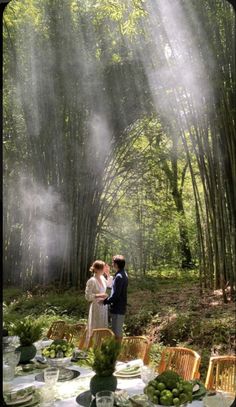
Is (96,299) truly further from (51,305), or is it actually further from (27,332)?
(51,305)

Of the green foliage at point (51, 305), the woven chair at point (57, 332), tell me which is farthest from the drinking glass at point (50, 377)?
the green foliage at point (51, 305)

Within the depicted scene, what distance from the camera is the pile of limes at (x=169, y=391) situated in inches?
44.9

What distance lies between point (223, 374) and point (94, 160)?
3.34 meters

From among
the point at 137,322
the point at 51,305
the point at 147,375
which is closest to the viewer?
the point at 147,375

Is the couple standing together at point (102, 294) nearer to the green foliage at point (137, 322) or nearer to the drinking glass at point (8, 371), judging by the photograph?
the green foliage at point (137, 322)

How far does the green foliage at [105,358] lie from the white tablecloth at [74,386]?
6.1 inches

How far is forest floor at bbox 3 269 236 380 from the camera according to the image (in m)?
2.98

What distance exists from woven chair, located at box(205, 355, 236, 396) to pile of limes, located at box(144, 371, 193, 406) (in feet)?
1.54

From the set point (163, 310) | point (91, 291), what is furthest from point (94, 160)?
point (91, 291)

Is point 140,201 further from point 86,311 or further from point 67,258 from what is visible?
point 86,311

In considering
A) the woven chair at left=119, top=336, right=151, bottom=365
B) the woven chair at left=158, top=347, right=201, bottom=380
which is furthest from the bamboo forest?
the woven chair at left=158, top=347, right=201, bottom=380

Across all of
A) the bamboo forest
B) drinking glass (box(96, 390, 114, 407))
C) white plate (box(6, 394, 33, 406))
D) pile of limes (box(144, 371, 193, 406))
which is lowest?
white plate (box(6, 394, 33, 406))

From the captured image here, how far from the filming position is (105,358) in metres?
1.31

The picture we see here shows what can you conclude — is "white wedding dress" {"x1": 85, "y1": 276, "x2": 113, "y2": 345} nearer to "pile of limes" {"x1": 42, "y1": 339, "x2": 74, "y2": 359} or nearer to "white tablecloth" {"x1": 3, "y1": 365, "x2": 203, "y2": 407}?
"pile of limes" {"x1": 42, "y1": 339, "x2": 74, "y2": 359}
